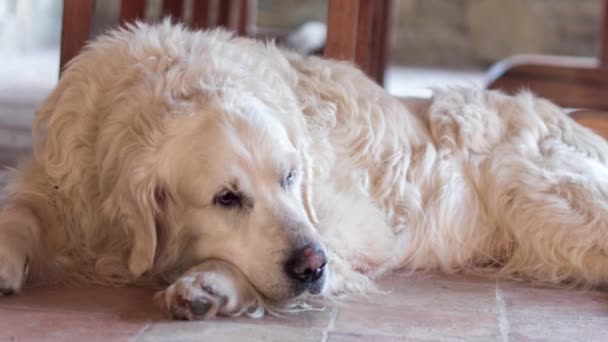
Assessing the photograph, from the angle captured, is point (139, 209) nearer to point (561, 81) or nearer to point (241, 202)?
point (241, 202)

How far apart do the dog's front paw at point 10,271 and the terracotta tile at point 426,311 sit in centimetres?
71

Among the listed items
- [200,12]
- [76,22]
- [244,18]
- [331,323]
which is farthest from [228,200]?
[244,18]

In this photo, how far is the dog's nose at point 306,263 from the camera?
2023mm

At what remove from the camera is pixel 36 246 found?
7.29 ft

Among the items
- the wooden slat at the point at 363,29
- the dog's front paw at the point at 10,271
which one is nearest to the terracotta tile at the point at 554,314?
the dog's front paw at the point at 10,271

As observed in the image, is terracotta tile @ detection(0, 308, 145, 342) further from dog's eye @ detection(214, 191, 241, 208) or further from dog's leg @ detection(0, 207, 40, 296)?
dog's eye @ detection(214, 191, 241, 208)

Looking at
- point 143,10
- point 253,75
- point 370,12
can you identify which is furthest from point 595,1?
point 253,75

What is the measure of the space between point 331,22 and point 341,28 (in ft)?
0.12

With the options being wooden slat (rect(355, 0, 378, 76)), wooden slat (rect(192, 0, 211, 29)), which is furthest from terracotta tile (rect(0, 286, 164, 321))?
wooden slat (rect(192, 0, 211, 29))

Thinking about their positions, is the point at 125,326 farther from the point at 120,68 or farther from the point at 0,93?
the point at 0,93

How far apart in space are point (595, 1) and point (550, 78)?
4.45 m

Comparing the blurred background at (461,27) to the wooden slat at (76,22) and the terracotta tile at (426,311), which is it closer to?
the wooden slat at (76,22)

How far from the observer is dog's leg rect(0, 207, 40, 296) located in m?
2.08

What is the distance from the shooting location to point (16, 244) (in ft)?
6.98
